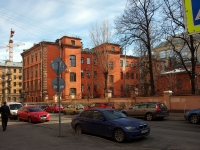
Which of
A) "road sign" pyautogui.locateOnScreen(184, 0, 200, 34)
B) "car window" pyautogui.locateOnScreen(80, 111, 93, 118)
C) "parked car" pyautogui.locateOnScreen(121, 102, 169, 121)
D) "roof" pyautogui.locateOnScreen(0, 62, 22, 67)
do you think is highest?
"roof" pyautogui.locateOnScreen(0, 62, 22, 67)

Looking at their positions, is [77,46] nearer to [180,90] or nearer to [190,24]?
[180,90]

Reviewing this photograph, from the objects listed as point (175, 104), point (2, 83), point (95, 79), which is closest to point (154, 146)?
point (175, 104)

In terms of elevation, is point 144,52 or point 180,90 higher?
point 144,52

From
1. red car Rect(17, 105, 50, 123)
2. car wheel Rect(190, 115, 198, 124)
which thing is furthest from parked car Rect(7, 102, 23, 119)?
car wheel Rect(190, 115, 198, 124)

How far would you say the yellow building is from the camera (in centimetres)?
10194

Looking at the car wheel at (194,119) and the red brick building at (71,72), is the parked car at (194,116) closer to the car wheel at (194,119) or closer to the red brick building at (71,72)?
the car wheel at (194,119)

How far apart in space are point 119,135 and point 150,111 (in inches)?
421

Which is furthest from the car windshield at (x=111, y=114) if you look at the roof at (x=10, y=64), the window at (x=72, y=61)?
the roof at (x=10, y=64)

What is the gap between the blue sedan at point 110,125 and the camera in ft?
31.6

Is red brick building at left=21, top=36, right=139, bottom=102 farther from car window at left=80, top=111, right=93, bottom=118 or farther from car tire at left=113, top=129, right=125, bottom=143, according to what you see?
car tire at left=113, top=129, right=125, bottom=143

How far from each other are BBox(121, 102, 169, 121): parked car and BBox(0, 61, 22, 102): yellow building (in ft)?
296

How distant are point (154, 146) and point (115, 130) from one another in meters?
1.83

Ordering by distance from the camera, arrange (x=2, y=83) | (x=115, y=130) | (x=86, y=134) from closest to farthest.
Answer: (x=115, y=130)
(x=86, y=134)
(x=2, y=83)

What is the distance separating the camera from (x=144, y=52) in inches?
1487
